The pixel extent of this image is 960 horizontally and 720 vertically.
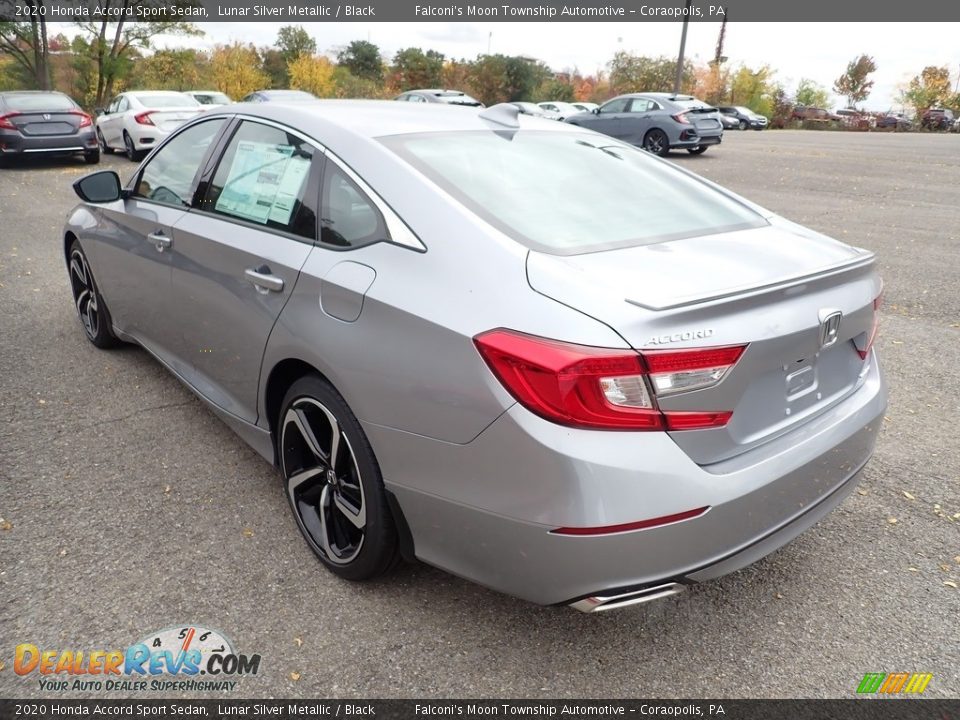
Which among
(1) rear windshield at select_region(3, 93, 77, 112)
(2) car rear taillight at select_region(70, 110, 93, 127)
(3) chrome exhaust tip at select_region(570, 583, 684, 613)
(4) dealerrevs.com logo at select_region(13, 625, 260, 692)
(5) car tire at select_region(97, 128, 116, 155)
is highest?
→ (1) rear windshield at select_region(3, 93, 77, 112)

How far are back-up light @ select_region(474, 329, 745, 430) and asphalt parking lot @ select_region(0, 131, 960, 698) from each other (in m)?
0.87

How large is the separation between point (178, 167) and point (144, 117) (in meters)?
13.0

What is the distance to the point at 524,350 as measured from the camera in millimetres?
1839

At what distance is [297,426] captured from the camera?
104 inches

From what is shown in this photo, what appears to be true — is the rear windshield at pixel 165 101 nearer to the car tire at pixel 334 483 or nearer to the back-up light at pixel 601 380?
the car tire at pixel 334 483

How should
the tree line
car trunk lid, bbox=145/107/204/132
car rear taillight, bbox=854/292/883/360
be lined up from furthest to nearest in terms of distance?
1. the tree line
2. car trunk lid, bbox=145/107/204/132
3. car rear taillight, bbox=854/292/883/360

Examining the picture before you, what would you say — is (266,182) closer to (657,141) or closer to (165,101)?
(165,101)

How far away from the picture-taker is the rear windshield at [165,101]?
1522 centimetres

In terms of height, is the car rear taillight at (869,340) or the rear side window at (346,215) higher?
the rear side window at (346,215)

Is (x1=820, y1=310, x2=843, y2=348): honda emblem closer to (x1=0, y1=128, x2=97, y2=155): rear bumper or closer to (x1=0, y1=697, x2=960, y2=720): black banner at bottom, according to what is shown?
(x1=0, y1=697, x2=960, y2=720): black banner at bottom

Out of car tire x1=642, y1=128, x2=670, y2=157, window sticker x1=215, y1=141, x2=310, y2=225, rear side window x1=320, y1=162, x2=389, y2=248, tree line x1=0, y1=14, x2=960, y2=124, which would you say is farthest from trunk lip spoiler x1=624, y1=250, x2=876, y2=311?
tree line x1=0, y1=14, x2=960, y2=124

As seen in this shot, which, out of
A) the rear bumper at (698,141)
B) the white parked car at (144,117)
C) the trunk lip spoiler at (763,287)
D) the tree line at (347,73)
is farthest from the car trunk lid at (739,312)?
the tree line at (347,73)

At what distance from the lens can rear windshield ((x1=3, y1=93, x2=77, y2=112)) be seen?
1401 centimetres

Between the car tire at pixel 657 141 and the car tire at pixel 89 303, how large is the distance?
1542cm
